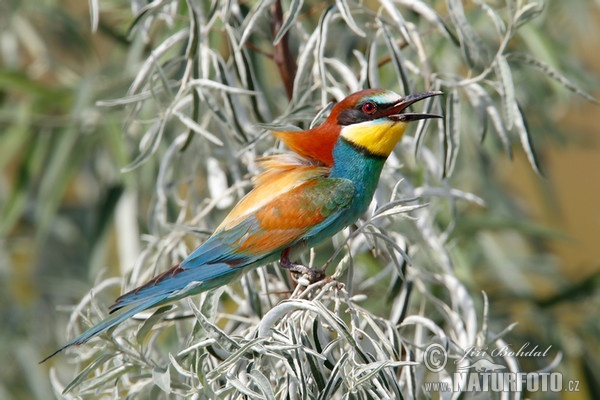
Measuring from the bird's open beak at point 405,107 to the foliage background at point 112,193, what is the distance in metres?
0.55

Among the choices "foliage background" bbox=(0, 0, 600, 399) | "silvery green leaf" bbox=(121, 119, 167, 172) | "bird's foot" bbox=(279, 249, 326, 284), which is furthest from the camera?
"foliage background" bbox=(0, 0, 600, 399)

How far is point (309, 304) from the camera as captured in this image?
1.29 m

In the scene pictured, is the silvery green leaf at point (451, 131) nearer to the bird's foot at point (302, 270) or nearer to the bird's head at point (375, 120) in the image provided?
the bird's head at point (375, 120)

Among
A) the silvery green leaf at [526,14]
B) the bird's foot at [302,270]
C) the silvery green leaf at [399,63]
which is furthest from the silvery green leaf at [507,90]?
the bird's foot at [302,270]

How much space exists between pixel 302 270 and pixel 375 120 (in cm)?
29

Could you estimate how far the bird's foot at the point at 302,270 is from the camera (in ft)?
5.01

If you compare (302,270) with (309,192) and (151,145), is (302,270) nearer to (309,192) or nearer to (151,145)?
(309,192)

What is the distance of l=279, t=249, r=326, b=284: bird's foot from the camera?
153 cm

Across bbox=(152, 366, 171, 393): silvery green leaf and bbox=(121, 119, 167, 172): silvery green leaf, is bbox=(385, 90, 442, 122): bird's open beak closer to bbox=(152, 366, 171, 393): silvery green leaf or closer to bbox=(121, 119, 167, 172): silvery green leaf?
bbox=(121, 119, 167, 172): silvery green leaf

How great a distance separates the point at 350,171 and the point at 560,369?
1.41 meters

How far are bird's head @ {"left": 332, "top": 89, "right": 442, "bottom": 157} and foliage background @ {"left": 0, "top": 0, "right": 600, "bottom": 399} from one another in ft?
1.79

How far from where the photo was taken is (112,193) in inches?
102

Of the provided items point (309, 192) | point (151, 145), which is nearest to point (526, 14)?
point (309, 192)

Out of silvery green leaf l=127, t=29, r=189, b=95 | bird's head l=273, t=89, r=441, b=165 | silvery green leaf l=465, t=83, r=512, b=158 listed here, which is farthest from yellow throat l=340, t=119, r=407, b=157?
silvery green leaf l=127, t=29, r=189, b=95
